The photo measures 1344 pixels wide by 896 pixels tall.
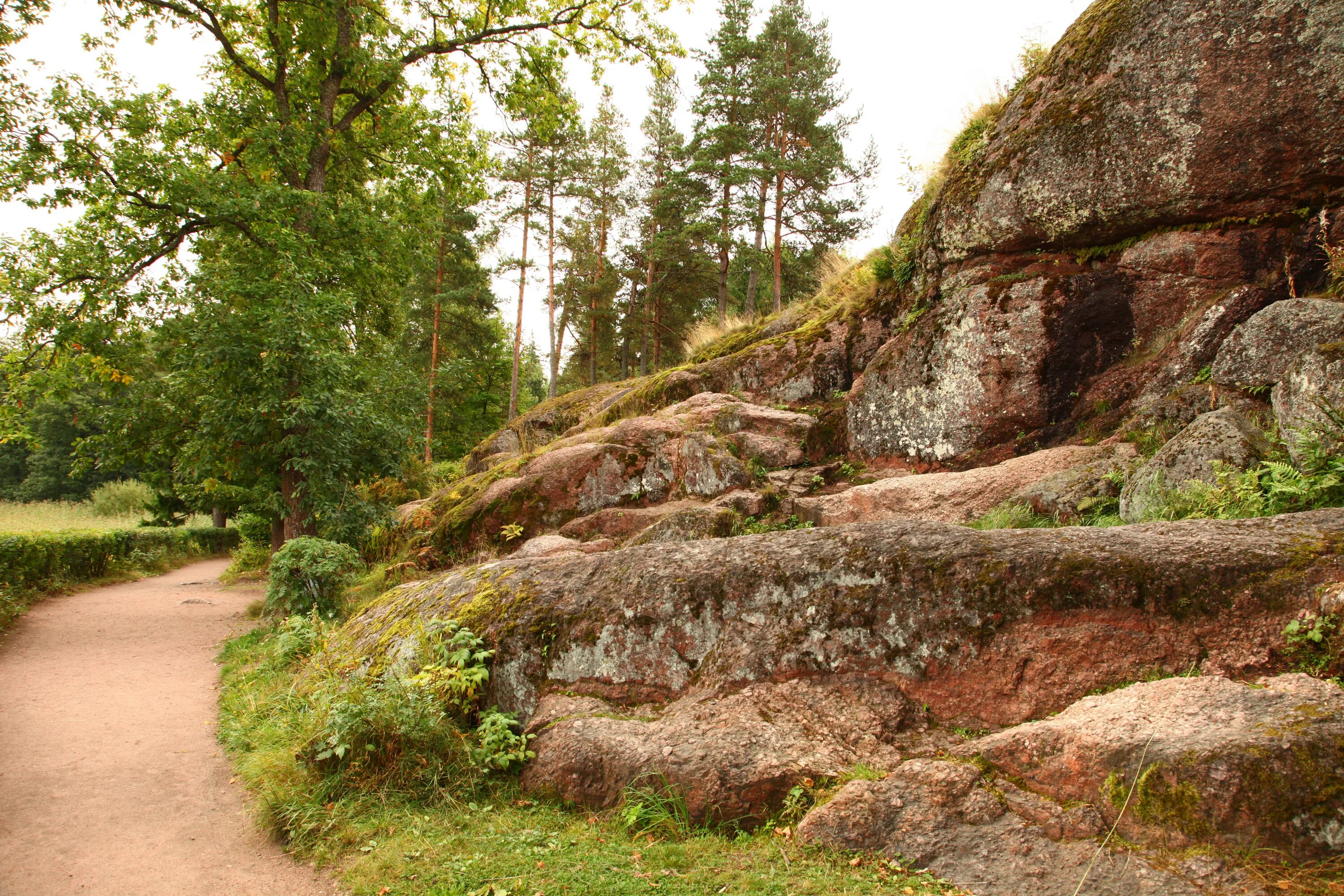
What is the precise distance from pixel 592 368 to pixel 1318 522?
2897cm

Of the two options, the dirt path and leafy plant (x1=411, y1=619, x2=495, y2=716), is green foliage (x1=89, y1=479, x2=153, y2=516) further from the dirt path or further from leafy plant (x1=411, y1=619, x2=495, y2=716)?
leafy plant (x1=411, y1=619, x2=495, y2=716)

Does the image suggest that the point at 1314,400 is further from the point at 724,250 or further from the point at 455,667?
the point at 724,250

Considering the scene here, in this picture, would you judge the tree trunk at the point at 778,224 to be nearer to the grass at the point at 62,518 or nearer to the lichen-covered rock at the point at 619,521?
the lichen-covered rock at the point at 619,521

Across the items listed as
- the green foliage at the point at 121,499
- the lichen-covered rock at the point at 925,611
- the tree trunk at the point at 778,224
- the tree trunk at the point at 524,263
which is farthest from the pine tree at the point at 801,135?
the green foliage at the point at 121,499

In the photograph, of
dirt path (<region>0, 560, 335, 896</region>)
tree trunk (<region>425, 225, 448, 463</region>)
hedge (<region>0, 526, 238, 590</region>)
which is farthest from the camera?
tree trunk (<region>425, 225, 448, 463</region>)

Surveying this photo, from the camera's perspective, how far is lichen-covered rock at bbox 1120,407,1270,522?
548 cm

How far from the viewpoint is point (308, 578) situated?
10.3 meters

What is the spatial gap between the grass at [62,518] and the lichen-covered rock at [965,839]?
18.9 m

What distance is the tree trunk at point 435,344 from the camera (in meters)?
27.8

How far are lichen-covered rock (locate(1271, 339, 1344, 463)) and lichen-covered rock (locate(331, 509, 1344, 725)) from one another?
0.99 meters

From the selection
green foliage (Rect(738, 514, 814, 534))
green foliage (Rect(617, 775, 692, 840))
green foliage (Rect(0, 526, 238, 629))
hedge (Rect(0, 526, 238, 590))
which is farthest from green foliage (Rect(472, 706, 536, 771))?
hedge (Rect(0, 526, 238, 590))

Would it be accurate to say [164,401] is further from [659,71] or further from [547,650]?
[659,71]

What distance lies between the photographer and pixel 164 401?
12.8 meters

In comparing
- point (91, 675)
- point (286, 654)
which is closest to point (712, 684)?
point (286, 654)
